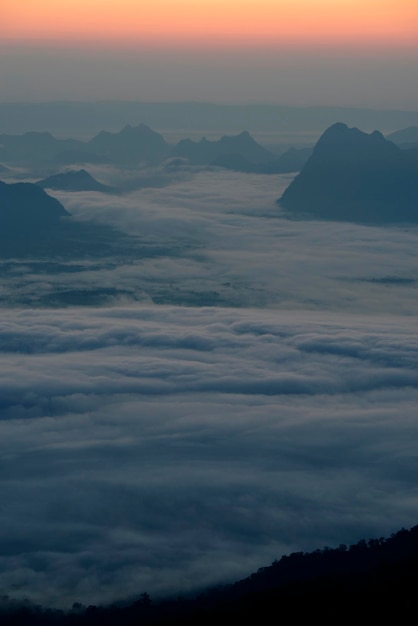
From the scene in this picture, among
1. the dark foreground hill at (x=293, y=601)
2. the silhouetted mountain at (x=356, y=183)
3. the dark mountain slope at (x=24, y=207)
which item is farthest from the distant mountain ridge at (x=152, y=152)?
the dark foreground hill at (x=293, y=601)

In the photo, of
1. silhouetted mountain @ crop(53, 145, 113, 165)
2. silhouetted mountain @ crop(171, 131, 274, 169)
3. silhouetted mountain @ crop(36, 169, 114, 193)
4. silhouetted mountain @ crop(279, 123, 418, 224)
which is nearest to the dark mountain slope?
silhouetted mountain @ crop(36, 169, 114, 193)

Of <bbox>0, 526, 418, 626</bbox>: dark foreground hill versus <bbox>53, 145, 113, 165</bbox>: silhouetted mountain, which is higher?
<bbox>53, 145, 113, 165</bbox>: silhouetted mountain

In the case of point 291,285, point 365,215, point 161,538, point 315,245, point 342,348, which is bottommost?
point 161,538

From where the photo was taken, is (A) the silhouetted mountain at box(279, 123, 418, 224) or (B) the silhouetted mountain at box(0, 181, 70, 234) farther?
(A) the silhouetted mountain at box(279, 123, 418, 224)

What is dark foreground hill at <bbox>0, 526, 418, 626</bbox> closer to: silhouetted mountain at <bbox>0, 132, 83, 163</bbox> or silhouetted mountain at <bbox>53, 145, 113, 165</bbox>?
silhouetted mountain at <bbox>53, 145, 113, 165</bbox>

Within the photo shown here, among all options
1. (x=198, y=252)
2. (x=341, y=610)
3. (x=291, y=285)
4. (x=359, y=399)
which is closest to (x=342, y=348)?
(x=359, y=399)

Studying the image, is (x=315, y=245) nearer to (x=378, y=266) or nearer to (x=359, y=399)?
(x=378, y=266)

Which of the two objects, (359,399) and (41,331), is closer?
(359,399)
